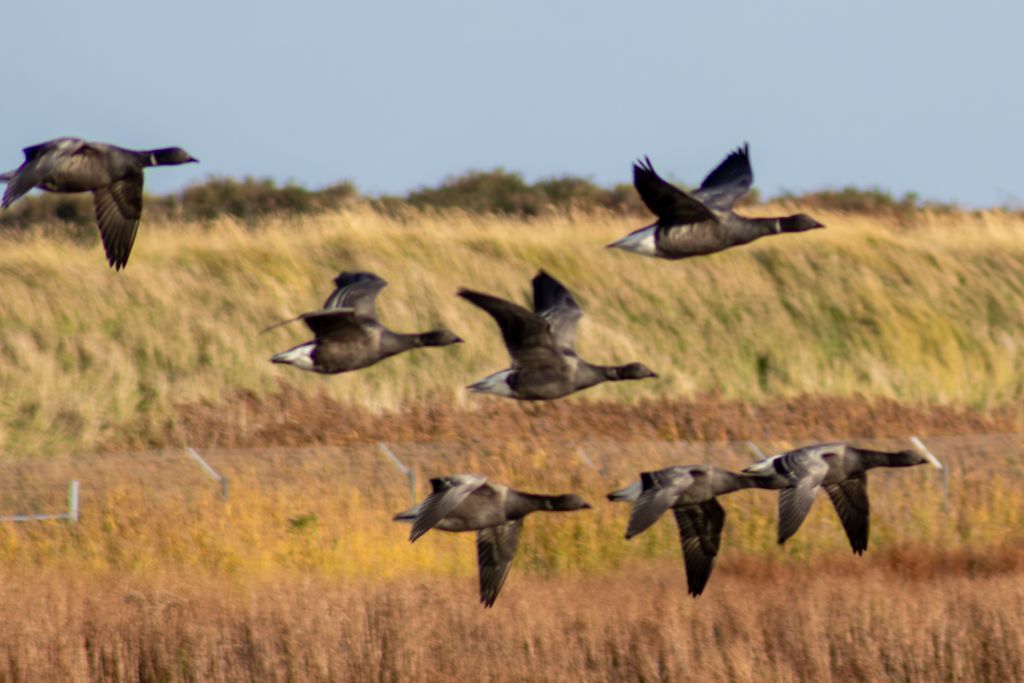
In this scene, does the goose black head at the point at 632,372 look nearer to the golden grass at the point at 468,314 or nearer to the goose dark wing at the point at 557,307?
the goose dark wing at the point at 557,307

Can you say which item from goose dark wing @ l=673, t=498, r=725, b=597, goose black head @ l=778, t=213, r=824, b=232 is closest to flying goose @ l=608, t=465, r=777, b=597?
goose dark wing @ l=673, t=498, r=725, b=597

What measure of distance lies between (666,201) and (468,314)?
27601 millimetres

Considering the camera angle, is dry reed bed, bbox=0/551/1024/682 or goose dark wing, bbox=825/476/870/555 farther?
dry reed bed, bbox=0/551/1024/682

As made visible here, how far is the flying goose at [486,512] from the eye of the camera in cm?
989

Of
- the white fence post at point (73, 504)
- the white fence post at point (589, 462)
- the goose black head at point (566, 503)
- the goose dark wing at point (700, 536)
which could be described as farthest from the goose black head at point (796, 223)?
the white fence post at point (589, 462)

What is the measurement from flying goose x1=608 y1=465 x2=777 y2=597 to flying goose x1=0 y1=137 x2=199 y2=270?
301 centimetres

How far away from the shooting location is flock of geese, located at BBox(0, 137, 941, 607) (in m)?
9.65

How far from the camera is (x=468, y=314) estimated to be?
124 feet

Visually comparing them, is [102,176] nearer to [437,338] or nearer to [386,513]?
[437,338]

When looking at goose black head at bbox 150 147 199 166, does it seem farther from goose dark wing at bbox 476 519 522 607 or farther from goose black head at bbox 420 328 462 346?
goose dark wing at bbox 476 519 522 607

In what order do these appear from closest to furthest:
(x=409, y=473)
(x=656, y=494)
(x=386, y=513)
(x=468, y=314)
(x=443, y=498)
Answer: (x=443, y=498), (x=656, y=494), (x=386, y=513), (x=409, y=473), (x=468, y=314)

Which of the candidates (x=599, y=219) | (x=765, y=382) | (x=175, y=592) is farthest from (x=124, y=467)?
(x=599, y=219)

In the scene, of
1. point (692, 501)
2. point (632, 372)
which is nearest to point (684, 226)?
point (632, 372)

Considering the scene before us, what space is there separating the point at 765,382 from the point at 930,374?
4.37 meters
